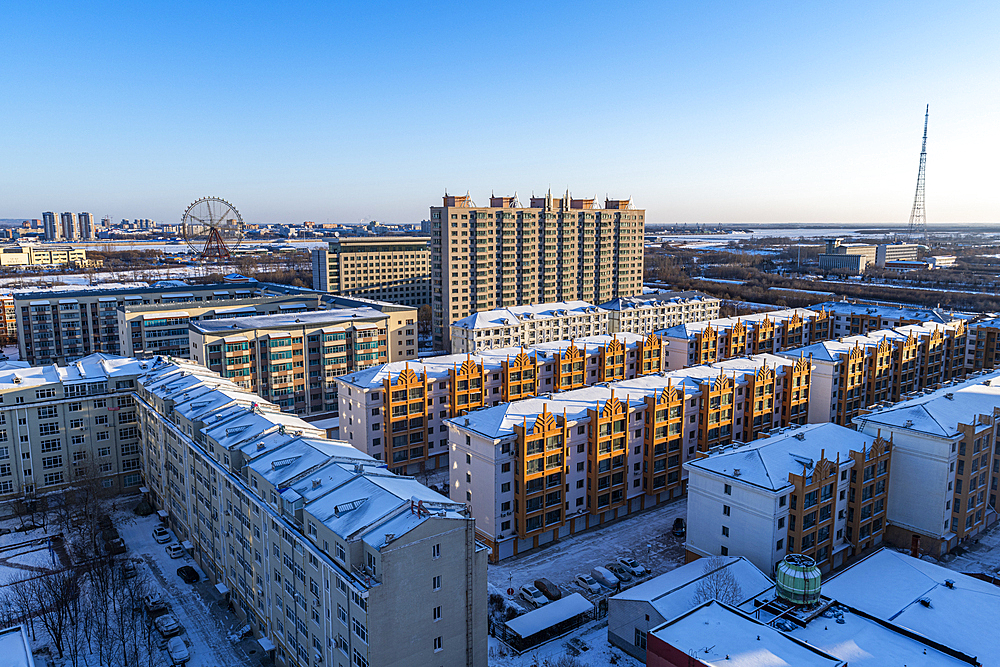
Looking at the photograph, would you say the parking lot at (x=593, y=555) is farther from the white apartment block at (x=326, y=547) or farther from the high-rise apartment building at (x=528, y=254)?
the high-rise apartment building at (x=528, y=254)

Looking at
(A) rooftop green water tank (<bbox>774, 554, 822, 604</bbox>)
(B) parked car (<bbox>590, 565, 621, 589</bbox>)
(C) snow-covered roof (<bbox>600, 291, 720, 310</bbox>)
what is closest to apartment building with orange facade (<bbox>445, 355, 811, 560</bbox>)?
(B) parked car (<bbox>590, 565, 621, 589</bbox>)

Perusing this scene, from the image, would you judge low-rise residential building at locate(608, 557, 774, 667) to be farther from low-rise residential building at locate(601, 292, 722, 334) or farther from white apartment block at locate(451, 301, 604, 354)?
low-rise residential building at locate(601, 292, 722, 334)

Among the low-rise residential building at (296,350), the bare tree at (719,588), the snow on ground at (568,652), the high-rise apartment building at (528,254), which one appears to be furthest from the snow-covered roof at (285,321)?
the bare tree at (719,588)

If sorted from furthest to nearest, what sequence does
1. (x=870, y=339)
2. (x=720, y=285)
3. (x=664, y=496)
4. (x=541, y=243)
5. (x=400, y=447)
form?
(x=720, y=285) → (x=541, y=243) → (x=870, y=339) → (x=400, y=447) → (x=664, y=496)

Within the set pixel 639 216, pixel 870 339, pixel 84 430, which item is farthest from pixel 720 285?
pixel 84 430

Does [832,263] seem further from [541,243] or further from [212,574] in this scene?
[212,574]

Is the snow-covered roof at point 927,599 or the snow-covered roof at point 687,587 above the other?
the snow-covered roof at point 927,599
